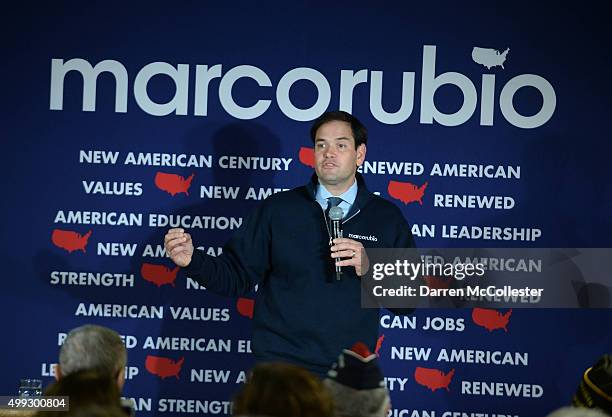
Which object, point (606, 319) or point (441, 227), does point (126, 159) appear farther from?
point (606, 319)

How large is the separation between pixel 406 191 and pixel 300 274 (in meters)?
1.29

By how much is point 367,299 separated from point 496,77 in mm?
1699

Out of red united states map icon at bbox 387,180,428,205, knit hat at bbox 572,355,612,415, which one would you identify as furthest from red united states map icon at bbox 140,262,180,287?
knit hat at bbox 572,355,612,415

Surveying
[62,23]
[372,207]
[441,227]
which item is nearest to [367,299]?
[372,207]

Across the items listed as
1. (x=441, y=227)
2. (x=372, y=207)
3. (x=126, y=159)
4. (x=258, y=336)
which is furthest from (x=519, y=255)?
(x=126, y=159)

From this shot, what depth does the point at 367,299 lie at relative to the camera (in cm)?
389

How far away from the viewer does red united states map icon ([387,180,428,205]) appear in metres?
4.99

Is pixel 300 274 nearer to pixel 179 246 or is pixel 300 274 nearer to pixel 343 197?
pixel 343 197

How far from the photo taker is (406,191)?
500cm

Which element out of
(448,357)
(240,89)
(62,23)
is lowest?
(448,357)

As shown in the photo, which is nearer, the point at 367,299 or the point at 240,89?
the point at 367,299

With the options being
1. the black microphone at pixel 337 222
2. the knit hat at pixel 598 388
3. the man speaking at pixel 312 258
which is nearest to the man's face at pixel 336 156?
the man speaking at pixel 312 258

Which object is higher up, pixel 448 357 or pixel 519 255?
pixel 519 255

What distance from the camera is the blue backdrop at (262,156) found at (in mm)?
4961
